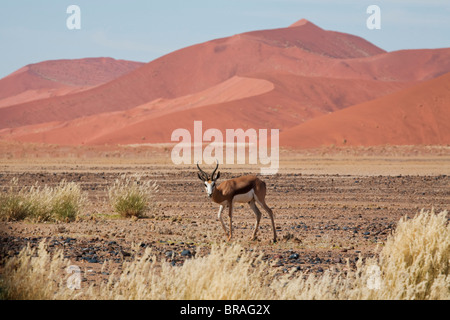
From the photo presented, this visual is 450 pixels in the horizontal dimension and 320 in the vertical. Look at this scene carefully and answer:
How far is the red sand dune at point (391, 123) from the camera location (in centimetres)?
6681

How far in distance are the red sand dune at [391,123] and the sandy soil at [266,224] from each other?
36.4m

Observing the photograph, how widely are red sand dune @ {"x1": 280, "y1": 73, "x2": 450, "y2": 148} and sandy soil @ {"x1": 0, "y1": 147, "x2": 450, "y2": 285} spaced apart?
3644cm

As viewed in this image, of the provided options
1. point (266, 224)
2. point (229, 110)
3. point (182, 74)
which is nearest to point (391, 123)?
point (229, 110)

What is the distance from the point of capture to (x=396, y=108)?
7425 cm

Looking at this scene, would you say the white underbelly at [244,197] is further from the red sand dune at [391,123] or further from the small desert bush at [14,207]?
the red sand dune at [391,123]

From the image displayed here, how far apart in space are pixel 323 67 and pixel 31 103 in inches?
2537

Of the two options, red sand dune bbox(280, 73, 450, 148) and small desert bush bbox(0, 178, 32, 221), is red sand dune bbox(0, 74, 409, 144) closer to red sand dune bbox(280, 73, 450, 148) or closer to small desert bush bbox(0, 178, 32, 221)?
red sand dune bbox(280, 73, 450, 148)

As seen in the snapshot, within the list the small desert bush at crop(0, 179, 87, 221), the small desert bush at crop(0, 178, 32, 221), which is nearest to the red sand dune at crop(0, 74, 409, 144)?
the small desert bush at crop(0, 179, 87, 221)

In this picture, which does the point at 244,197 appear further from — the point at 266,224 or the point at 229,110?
the point at 229,110

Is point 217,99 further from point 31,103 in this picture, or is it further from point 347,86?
point 31,103

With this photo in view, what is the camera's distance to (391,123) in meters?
70.7

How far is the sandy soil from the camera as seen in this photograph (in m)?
10.7

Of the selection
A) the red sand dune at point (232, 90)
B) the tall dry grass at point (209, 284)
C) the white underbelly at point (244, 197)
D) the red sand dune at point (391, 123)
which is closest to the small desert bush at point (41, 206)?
the white underbelly at point (244, 197)

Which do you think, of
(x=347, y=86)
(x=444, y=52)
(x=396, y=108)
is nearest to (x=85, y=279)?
(x=396, y=108)
